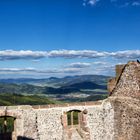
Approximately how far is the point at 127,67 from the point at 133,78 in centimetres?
110

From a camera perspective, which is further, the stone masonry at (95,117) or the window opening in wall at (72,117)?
the window opening in wall at (72,117)

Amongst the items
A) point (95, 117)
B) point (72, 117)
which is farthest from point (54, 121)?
point (95, 117)

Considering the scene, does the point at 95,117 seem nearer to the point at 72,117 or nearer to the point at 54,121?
the point at 72,117

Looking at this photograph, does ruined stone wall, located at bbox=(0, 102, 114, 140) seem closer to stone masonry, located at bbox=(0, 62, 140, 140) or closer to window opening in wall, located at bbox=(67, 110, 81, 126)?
stone masonry, located at bbox=(0, 62, 140, 140)

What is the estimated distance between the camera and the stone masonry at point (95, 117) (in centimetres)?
2270

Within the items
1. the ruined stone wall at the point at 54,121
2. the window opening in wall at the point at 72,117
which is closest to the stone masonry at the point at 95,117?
the ruined stone wall at the point at 54,121

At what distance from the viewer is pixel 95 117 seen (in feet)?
82.1

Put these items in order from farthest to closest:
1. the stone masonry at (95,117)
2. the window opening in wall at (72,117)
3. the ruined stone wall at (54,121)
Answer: the window opening in wall at (72,117)
the stone masonry at (95,117)
the ruined stone wall at (54,121)

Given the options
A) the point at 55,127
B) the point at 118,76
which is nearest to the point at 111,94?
the point at 118,76

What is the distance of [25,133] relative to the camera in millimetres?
22453

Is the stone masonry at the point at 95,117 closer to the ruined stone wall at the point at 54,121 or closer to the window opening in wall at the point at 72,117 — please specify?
the ruined stone wall at the point at 54,121

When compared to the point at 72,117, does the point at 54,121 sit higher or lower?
lower

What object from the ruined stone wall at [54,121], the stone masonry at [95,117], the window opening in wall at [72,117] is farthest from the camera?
the window opening in wall at [72,117]

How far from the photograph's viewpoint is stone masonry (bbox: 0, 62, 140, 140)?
74.5 feet
